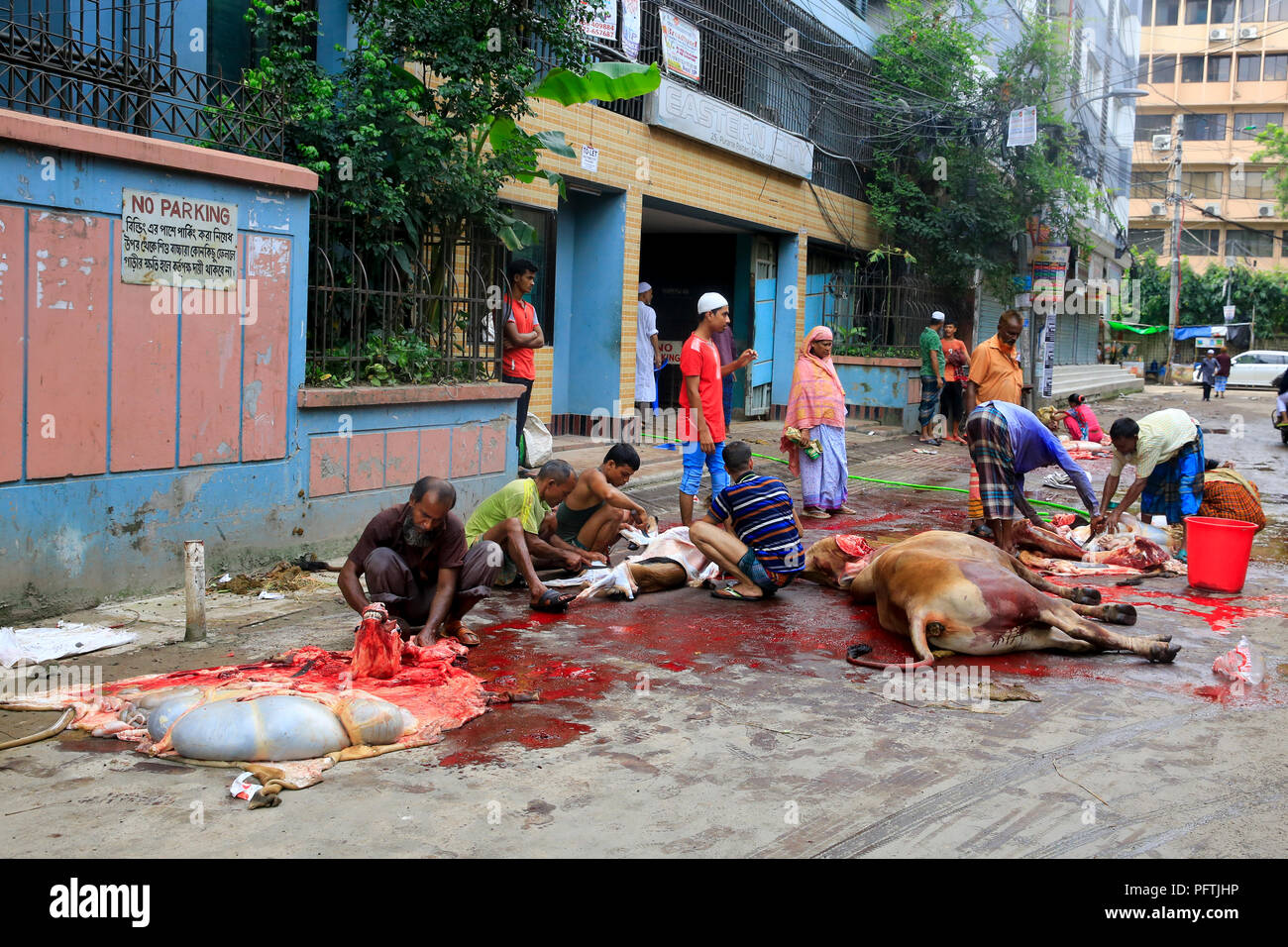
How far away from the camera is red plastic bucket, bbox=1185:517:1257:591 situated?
7559mm

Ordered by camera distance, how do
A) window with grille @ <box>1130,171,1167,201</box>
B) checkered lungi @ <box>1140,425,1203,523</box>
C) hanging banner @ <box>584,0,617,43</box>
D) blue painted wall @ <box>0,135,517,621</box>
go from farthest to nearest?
window with grille @ <box>1130,171,1167,201</box> → hanging banner @ <box>584,0,617,43</box> → checkered lungi @ <box>1140,425,1203,523</box> → blue painted wall @ <box>0,135,517,621</box>

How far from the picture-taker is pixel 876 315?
67.5 ft

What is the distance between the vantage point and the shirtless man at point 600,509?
761cm

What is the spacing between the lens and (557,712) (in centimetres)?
500

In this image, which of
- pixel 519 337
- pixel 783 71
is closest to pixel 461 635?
pixel 519 337

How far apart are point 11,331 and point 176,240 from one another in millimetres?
1198

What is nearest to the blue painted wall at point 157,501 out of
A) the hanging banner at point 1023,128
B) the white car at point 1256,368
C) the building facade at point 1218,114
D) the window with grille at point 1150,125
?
the hanging banner at point 1023,128

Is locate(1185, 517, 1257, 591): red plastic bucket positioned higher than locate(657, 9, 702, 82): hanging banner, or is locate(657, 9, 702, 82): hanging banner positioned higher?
locate(657, 9, 702, 82): hanging banner

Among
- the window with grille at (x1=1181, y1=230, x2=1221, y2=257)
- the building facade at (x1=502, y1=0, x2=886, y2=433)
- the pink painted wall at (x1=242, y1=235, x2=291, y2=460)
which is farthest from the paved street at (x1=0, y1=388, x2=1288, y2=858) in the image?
the window with grille at (x1=1181, y1=230, x2=1221, y2=257)

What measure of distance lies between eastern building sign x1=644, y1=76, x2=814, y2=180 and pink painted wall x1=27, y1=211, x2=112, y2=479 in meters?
9.11

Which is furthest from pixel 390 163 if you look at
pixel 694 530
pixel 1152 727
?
pixel 1152 727

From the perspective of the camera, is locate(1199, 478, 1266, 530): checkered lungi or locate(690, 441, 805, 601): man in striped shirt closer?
locate(690, 441, 805, 601): man in striped shirt

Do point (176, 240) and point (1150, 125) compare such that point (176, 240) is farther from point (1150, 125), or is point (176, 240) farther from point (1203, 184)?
point (1150, 125)

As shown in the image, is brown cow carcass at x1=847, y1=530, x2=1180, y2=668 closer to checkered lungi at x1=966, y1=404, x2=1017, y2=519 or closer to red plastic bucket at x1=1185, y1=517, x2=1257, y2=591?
red plastic bucket at x1=1185, y1=517, x2=1257, y2=591
